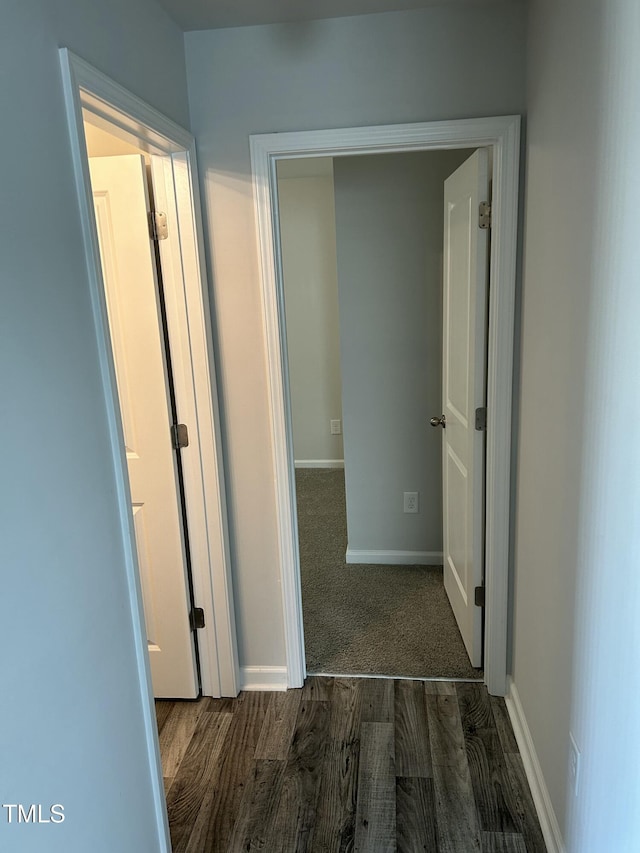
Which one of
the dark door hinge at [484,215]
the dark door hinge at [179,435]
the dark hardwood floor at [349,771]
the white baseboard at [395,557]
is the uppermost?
the dark door hinge at [484,215]

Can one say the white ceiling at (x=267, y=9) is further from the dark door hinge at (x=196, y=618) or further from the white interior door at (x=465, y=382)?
the dark door hinge at (x=196, y=618)

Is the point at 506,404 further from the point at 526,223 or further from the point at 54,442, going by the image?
the point at 54,442

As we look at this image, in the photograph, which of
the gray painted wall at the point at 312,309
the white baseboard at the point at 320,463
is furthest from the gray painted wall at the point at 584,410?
the white baseboard at the point at 320,463

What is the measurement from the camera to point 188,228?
201 centimetres

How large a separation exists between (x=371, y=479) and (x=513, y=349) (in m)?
1.47

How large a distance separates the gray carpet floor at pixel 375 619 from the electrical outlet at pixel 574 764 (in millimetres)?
959

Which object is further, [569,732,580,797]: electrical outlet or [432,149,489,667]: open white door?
[432,149,489,667]: open white door

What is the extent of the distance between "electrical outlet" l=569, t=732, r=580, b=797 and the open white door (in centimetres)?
87

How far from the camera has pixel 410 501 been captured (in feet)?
10.9

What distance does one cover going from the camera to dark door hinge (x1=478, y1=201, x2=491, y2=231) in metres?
2.04

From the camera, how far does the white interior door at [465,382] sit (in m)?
2.13

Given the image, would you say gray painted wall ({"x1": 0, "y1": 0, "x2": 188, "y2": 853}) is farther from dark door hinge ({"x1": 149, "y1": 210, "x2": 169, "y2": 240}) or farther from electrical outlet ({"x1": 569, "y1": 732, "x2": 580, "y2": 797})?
electrical outlet ({"x1": 569, "y1": 732, "x2": 580, "y2": 797})

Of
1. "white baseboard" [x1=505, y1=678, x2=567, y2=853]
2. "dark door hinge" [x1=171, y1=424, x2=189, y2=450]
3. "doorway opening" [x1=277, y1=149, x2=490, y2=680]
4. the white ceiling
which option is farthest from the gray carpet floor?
the white ceiling

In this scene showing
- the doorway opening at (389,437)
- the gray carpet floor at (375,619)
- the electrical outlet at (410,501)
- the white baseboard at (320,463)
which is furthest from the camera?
the white baseboard at (320,463)
